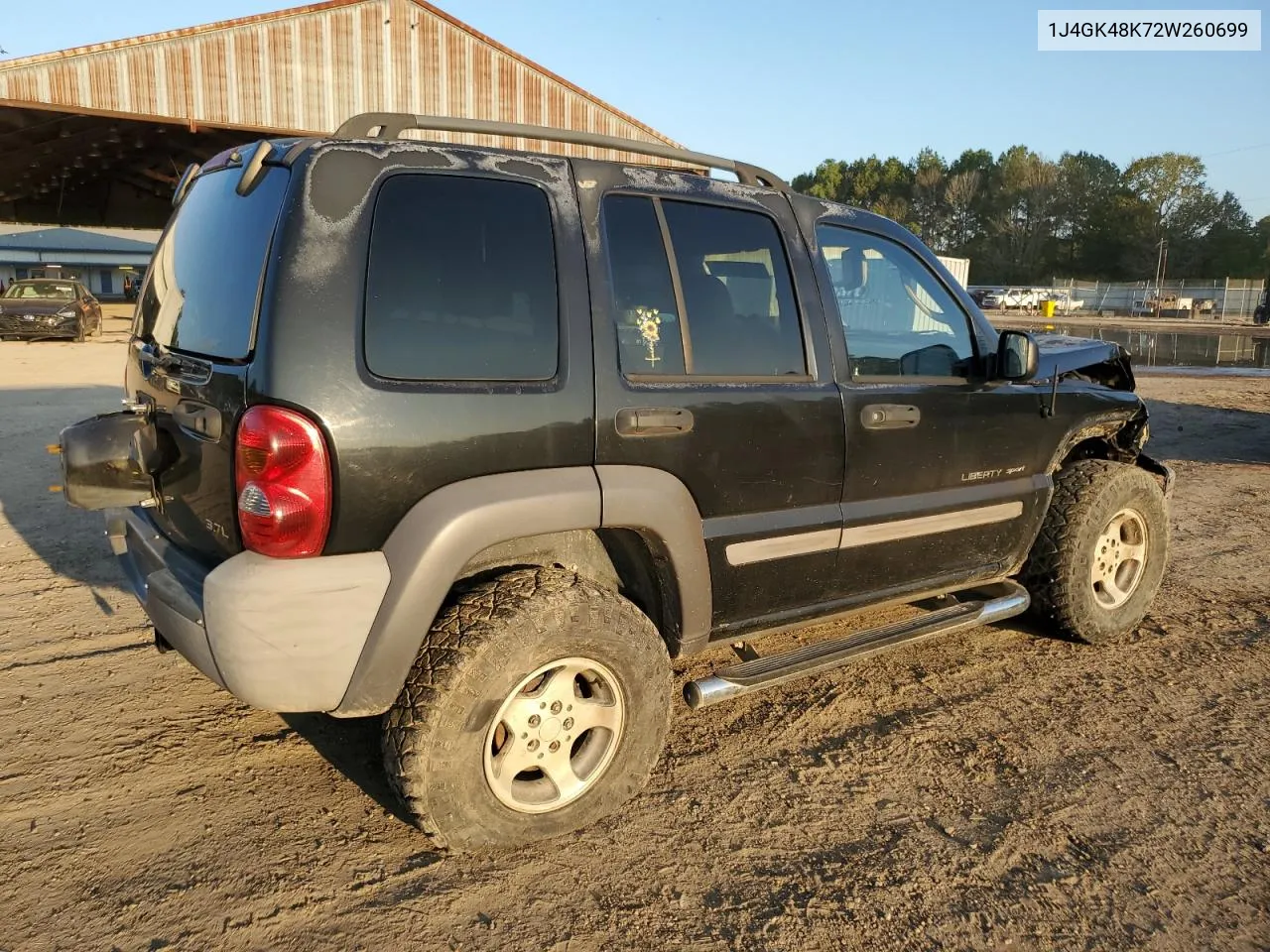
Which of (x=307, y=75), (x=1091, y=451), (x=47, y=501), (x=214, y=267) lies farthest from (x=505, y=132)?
(x=307, y=75)

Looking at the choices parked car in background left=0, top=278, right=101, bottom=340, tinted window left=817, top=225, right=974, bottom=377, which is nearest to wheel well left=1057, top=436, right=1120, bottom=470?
tinted window left=817, top=225, right=974, bottom=377

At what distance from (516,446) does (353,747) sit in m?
1.46

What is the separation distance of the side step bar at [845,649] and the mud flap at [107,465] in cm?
197

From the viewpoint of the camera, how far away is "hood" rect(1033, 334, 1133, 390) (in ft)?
13.1

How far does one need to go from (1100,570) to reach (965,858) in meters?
2.16

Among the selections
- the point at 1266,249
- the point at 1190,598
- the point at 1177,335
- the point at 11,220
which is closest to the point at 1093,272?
the point at 1266,249

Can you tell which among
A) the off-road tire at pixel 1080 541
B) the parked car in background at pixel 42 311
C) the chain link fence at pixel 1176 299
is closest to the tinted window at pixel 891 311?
the off-road tire at pixel 1080 541

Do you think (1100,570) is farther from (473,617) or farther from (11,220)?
(11,220)

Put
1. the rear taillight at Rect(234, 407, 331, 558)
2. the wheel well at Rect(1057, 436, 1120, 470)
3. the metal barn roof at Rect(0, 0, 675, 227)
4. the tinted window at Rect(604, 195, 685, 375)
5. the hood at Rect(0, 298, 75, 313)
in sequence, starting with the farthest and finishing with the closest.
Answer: the hood at Rect(0, 298, 75, 313), the metal barn roof at Rect(0, 0, 675, 227), the wheel well at Rect(1057, 436, 1120, 470), the tinted window at Rect(604, 195, 685, 375), the rear taillight at Rect(234, 407, 331, 558)

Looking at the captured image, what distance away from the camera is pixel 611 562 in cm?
→ 302

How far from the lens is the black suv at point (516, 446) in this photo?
237 cm

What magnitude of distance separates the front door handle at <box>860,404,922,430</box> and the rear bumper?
183 cm

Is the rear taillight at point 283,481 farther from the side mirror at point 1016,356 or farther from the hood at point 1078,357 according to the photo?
the hood at point 1078,357

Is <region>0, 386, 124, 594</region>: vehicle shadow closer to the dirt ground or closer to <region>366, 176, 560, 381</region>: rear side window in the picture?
the dirt ground
